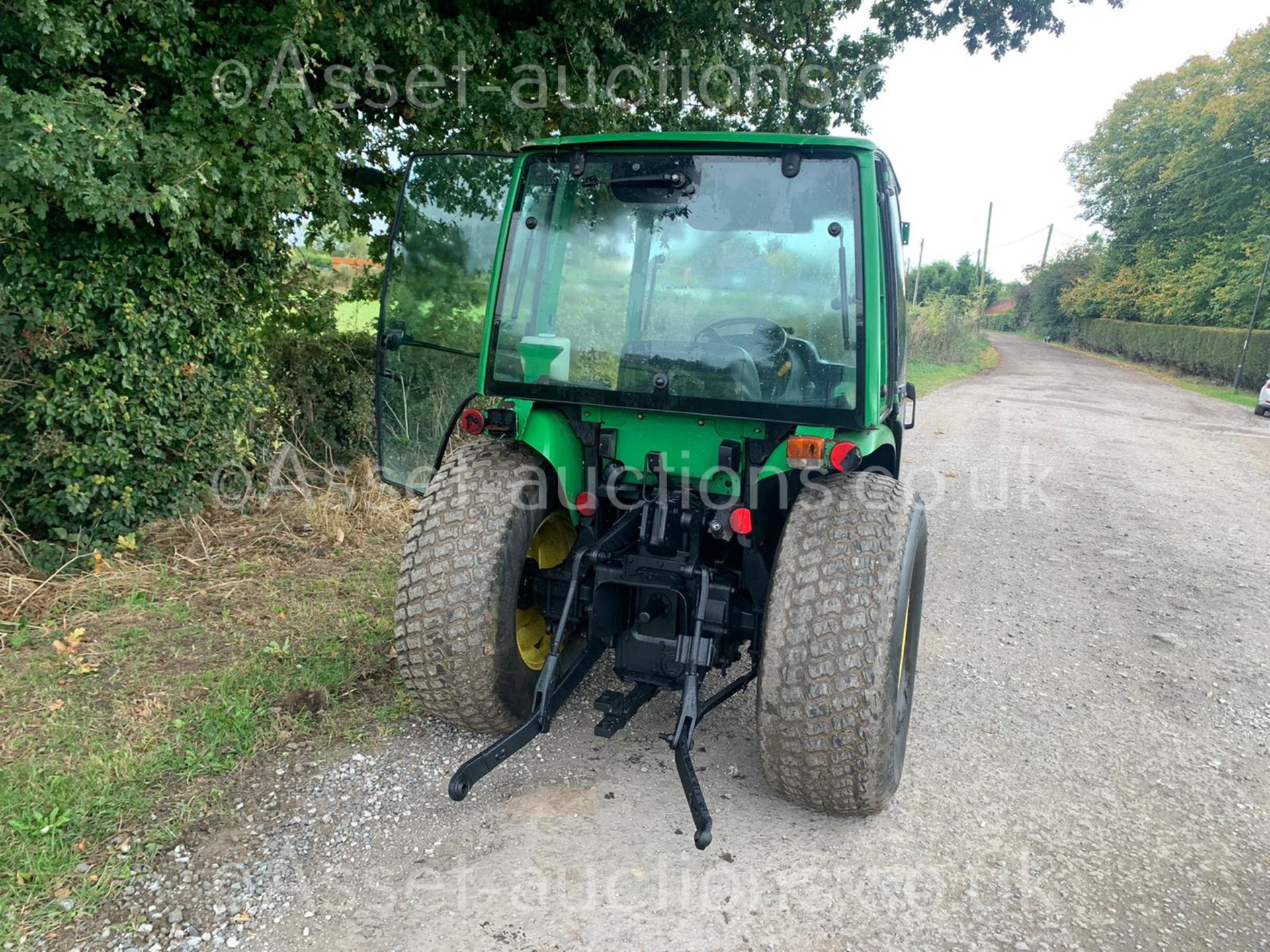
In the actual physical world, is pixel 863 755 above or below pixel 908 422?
below

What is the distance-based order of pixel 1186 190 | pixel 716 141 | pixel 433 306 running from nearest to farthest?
pixel 716 141 < pixel 433 306 < pixel 1186 190

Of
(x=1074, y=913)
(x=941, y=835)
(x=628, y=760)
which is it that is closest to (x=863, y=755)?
(x=941, y=835)

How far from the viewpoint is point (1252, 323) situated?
27.8m

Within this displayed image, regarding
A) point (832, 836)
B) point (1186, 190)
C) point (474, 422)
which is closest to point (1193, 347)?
point (1186, 190)

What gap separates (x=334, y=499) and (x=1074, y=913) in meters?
5.14

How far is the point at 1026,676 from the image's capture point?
4.48 metres

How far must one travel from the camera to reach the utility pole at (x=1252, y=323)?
26.2m

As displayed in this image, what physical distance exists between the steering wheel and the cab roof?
0.61m

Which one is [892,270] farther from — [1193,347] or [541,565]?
[1193,347]

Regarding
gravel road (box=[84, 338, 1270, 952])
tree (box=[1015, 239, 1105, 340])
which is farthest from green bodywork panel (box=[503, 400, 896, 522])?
tree (box=[1015, 239, 1105, 340])

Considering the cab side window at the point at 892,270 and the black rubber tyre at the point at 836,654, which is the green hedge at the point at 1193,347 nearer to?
the cab side window at the point at 892,270

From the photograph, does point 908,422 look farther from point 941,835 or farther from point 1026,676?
point 941,835

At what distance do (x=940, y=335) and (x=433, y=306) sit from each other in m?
25.2

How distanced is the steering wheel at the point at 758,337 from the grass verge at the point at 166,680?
6.80ft
